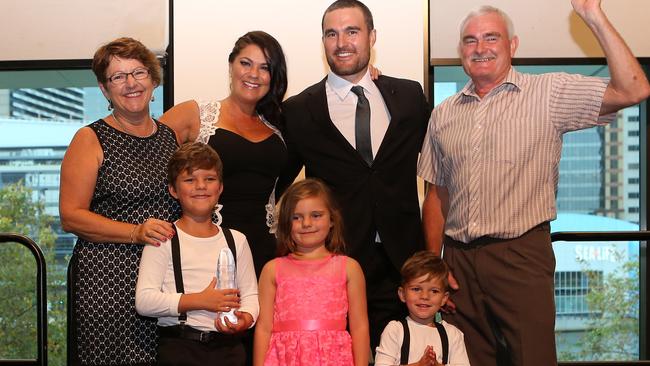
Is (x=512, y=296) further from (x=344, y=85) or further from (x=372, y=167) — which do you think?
(x=344, y=85)

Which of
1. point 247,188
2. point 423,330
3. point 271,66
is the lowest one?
point 423,330

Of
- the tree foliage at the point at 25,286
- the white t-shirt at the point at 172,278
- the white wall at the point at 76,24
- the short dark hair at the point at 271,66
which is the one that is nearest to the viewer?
the white t-shirt at the point at 172,278

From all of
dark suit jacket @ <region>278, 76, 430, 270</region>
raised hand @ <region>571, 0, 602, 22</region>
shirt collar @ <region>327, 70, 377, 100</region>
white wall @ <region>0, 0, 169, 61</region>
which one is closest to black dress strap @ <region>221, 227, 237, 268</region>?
dark suit jacket @ <region>278, 76, 430, 270</region>

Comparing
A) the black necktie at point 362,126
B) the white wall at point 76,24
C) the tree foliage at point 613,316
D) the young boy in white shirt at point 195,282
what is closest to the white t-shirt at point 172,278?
the young boy in white shirt at point 195,282

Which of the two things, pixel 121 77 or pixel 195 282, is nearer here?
pixel 195 282

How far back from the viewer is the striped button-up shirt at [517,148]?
310 centimetres

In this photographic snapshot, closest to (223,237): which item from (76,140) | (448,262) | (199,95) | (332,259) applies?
(332,259)

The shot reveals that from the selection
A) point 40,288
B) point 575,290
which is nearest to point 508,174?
point 40,288

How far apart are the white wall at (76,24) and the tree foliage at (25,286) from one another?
0.91 m

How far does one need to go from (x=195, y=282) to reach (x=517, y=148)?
124cm

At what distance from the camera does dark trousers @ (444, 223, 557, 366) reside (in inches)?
120

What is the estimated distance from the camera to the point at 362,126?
3486 millimetres

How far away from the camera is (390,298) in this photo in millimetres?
3514

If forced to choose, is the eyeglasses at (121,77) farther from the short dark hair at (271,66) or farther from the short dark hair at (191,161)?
the short dark hair at (271,66)
